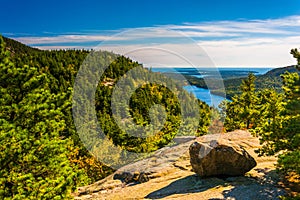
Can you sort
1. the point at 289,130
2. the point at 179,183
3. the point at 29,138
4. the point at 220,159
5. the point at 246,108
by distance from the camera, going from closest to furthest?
the point at 289,130 < the point at 29,138 < the point at 220,159 < the point at 179,183 < the point at 246,108

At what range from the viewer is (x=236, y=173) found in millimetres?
22984

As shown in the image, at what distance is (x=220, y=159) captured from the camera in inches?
891

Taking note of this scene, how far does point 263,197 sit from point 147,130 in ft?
211

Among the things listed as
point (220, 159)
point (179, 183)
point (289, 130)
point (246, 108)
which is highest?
point (289, 130)

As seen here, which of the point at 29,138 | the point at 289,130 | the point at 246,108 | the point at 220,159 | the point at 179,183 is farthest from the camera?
the point at 246,108

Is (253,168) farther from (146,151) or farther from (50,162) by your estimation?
(146,151)

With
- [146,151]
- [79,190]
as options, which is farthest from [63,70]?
[79,190]

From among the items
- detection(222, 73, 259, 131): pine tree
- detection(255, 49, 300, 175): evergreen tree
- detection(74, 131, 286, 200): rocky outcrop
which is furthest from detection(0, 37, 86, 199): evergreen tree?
detection(222, 73, 259, 131): pine tree

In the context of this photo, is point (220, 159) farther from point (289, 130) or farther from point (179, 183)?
point (289, 130)

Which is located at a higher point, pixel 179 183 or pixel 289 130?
pixel 289 130

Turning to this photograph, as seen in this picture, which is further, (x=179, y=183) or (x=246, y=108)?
(x=246, y=108)

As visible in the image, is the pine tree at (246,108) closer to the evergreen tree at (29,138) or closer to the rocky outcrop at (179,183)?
the rocky outcrop at (179,183)

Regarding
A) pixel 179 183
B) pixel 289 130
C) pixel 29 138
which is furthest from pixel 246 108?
pixel 29 138

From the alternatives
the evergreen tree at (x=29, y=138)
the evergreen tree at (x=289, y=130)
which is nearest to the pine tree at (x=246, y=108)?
the evergreen tree at (x=289, y=130)
